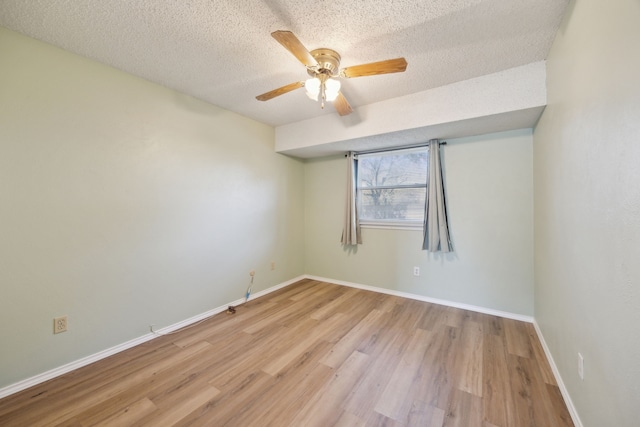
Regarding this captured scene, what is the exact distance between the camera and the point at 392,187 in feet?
11.5

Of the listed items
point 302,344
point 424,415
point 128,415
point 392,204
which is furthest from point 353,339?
point 392,204

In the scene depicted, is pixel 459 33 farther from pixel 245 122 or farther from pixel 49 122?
pixel 49 122

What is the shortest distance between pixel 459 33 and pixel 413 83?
0.67 meters

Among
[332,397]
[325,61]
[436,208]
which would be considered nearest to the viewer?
[332,397]

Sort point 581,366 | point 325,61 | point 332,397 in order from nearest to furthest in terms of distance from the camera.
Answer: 1. point 581,366
2. point 332,397
3. point 325,61

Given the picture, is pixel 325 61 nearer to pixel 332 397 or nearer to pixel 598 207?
pixel 598 207

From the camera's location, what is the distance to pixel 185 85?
2.38 m

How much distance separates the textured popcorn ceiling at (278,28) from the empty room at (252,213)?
16mm

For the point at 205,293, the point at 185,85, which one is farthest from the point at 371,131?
the point at 205,293

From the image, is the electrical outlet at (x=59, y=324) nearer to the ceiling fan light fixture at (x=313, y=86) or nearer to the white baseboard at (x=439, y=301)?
the ceiling fan light fixture at (x=313, y=86)

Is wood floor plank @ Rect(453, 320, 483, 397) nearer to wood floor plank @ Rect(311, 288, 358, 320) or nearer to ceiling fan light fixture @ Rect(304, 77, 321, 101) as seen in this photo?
wood floor plank @ Rect(311, 288, 358, 320)

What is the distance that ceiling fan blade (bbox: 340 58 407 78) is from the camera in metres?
1.60

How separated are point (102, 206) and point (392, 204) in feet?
10.4

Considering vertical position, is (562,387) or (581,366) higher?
(581,366)
